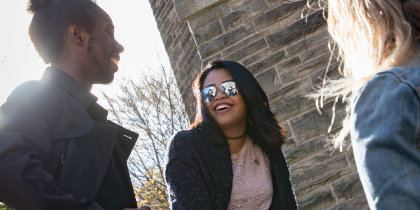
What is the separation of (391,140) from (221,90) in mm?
1819

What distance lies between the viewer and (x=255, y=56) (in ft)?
13.8

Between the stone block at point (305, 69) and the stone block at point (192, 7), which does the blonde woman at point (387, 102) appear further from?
the stone block at point (192, 7)

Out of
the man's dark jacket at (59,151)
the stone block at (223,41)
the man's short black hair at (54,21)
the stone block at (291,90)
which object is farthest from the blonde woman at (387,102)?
the stone block at (223,41)

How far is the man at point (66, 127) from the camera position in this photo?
160cm

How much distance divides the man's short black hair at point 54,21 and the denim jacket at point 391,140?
1.63 metres

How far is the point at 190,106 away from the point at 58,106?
10.9 ft

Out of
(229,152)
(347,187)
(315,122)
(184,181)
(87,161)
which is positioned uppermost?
(87,161)

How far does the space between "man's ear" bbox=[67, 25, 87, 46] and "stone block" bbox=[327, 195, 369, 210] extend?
102 inches

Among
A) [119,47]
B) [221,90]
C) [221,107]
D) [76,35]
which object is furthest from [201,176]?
[76,35]

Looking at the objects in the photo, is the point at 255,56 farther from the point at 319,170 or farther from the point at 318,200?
the point at 318,200

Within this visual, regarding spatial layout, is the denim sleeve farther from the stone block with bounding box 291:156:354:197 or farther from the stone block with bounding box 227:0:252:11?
the stone block with bounding box 227:0:252:11

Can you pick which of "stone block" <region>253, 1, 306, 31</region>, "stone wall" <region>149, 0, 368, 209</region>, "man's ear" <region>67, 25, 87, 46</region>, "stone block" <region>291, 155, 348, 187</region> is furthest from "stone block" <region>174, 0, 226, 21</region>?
"man's ear" <region>67, 25, 87, 46</region>

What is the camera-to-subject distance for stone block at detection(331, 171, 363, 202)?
147 inches

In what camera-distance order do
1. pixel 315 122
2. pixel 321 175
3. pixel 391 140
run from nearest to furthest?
pixel 391 140, pixel 321 175, pixel 315 122
